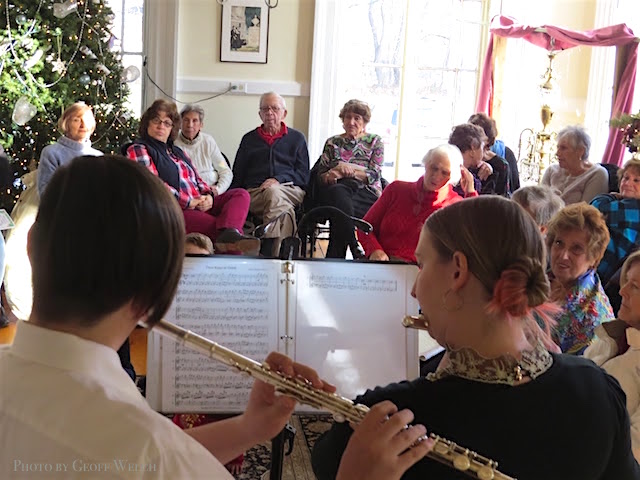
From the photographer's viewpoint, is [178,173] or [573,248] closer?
[573,248]

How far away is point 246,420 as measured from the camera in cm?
110

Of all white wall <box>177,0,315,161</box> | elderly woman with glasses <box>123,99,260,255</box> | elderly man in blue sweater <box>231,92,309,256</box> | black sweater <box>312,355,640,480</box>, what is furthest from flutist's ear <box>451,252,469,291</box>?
white wall <box>177,0,315,161</box>

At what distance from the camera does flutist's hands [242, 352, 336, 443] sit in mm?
1098

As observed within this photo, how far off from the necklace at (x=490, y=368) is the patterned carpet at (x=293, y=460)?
1386mm

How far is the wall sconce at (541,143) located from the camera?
5.60 meters

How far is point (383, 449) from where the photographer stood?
0.86 metres

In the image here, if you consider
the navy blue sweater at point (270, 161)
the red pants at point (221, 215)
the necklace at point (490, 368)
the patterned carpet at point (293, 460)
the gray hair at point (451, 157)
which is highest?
the gray hair at point (451, 157)

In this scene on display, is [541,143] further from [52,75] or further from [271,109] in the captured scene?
[52,75]

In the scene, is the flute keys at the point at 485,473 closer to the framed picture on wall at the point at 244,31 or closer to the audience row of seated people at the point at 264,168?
the audience row of seated people at the point at 264,168

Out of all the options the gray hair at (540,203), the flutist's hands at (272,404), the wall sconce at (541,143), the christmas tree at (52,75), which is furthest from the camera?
the wall sconce at (541,143)

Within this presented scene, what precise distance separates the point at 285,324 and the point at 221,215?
2554 mm

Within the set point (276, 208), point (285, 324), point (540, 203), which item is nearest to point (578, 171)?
point (540, 203)

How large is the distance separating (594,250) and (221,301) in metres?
1.22

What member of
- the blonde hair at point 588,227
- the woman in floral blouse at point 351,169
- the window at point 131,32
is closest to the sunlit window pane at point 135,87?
the window at point 131,32
